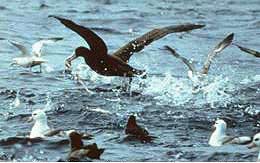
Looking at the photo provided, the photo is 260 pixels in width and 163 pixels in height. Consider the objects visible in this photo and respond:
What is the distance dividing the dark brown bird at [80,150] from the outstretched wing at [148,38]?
4.53 meters

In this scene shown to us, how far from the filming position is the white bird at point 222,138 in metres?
12.5

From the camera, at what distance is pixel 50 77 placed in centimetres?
1838

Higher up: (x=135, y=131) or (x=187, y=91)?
(x=187, y=91)

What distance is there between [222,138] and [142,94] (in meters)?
4.03

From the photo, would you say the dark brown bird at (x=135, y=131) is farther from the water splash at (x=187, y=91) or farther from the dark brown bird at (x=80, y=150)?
the water splash at (x=187, y=91)

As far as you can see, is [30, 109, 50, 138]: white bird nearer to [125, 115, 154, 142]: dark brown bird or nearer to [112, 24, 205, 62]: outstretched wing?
[125, 115, 154, 142]: dark brown bird

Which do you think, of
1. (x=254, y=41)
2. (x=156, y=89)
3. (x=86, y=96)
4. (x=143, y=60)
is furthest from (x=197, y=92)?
(x=254, y=41)

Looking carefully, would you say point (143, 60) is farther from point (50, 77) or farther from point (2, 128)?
point (2, 128)

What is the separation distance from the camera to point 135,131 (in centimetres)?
1304

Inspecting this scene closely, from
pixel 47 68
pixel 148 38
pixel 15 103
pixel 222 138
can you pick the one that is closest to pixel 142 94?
pixel 148 38

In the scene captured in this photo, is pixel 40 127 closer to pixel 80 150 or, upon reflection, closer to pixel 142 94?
pixel 80 150

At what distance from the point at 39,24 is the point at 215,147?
14057mm

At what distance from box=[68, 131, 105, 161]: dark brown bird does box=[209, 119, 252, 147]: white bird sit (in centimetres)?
152

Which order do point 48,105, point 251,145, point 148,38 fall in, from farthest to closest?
point 148,38 < point 48,105 < point 251,145
